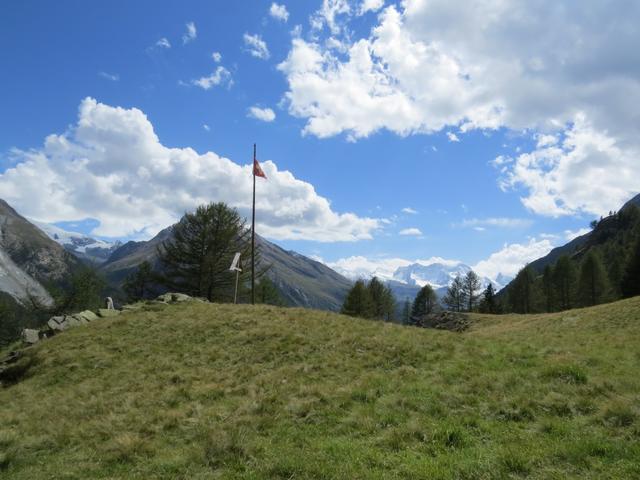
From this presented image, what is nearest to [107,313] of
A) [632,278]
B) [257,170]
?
[257,170]

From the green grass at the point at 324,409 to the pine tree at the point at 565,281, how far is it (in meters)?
78.1

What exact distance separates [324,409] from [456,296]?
108m

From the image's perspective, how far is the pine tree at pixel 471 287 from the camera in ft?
350

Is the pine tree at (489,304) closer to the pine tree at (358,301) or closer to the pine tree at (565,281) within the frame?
the pine tree at (565,281)

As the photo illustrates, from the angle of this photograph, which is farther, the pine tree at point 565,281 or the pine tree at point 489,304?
the pine tree at point 489,304

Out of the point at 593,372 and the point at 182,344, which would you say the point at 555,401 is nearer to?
the point at 593,372

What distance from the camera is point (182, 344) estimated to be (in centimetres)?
2127

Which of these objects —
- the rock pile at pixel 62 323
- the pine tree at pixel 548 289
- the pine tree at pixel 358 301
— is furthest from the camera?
the pine tree at pixel 548 289

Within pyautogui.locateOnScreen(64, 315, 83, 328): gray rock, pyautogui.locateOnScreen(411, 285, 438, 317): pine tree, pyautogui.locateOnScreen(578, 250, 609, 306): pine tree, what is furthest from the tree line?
pyautogui.locateOnScreen(64, 315, 83, 328): gray rock

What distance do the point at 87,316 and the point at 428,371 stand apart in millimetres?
23423

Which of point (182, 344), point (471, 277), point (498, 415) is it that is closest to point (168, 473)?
point (498, 415)

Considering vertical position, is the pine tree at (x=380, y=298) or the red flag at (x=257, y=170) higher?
the red flag at (x=257, y=170)

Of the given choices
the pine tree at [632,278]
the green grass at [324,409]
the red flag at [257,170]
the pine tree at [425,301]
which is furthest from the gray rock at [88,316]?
the pine tree at [425,301]

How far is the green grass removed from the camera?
26.3ft
